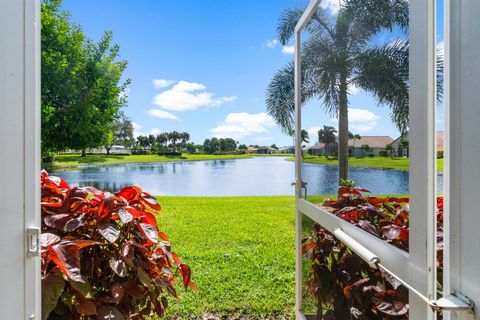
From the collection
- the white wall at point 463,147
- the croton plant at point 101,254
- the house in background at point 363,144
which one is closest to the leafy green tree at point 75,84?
the croton plant at point 101,254

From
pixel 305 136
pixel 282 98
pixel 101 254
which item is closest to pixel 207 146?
pixel 282 98

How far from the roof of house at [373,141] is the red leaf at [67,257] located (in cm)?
91

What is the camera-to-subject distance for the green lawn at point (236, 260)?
1.84m

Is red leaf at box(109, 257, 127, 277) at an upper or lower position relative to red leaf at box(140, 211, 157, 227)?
lower

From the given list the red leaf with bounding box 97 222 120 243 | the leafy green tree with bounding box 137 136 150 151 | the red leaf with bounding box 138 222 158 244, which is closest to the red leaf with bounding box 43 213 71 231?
the red leaf with bounding box 97 222 120 243

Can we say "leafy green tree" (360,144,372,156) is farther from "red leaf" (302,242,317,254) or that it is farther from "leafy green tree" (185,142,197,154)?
"leafy green tree" (185,142,197,154)

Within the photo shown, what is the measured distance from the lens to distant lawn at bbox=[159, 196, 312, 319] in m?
1.84

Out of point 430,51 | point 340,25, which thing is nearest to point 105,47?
point 340,25

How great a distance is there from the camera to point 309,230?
1329 millimetres

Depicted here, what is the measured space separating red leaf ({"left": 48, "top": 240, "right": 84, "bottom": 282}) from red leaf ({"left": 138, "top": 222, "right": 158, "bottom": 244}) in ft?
0.76

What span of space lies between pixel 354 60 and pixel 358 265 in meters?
0.64
